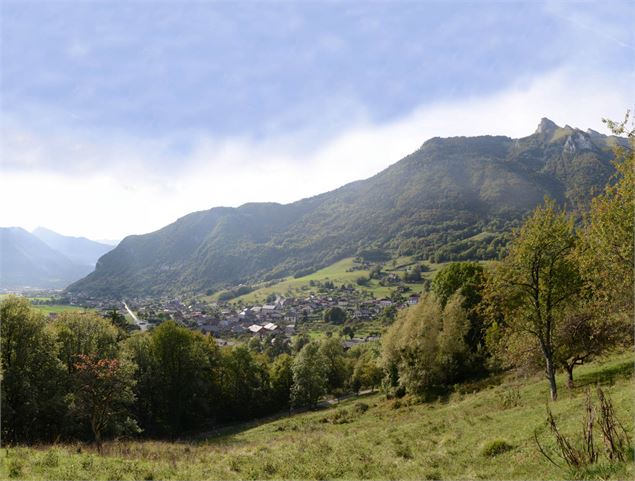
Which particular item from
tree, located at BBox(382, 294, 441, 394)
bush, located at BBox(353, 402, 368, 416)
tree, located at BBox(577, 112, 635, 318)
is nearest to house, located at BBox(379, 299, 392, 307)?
tree, located at BBox(382, 294, 441, 394)

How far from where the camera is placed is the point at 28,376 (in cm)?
2973

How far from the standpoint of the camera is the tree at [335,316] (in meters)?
152

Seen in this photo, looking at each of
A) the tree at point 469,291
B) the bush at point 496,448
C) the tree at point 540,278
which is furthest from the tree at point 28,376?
the tree at point 469,291

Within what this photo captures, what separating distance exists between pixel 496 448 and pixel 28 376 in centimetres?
3401

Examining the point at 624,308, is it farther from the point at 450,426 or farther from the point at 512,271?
the point at 450,426

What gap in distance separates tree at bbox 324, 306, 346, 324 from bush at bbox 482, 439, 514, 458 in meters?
139

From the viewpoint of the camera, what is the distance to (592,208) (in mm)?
16891

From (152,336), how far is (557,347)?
154 feet

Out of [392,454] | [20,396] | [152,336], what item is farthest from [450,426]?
[152,336]

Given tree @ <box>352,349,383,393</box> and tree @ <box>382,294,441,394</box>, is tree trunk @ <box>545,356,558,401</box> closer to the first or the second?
tree @ <box>382,294,441,394</box>

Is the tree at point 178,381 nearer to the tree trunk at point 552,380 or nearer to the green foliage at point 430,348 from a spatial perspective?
the green foliage at point 430,348

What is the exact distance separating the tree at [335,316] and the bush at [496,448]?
139489mm

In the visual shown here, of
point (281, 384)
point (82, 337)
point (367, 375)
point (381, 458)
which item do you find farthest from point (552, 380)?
point (367, 375)

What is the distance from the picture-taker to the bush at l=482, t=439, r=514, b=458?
42.3 ft
